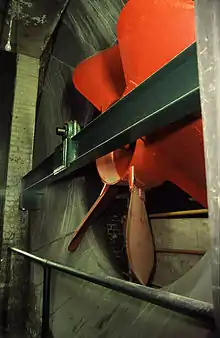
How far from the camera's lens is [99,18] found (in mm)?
1675

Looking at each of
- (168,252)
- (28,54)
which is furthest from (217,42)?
(28,54)

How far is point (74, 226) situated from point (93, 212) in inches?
16.4

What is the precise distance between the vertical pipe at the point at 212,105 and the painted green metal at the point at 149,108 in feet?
0.37

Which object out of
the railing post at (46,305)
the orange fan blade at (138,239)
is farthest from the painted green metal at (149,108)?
the railing post at (46,305)

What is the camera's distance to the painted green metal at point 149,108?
741 mm

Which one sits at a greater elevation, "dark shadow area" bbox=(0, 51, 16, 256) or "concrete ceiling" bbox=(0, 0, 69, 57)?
"concrete ceiling" bbox=(0, 0, 69, 57)

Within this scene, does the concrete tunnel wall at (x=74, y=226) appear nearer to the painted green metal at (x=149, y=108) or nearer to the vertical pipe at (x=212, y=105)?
the vertical pipe at (x=212, y=105)

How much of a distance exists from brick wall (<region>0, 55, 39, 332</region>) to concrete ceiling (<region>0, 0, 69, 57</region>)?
0.93ft

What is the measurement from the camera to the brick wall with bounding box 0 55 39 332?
2748 mm

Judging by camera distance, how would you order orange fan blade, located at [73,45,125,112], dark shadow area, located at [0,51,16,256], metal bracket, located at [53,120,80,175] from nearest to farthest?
metal bracket, located at [53,120,80,175], orange fan blade, located at [73,45,125,112], dark shadow area, located at [0,51,16,256]

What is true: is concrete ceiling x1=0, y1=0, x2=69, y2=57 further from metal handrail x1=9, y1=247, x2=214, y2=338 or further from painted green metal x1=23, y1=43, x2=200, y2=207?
metal handrail x1=9, y1=247, x2=214, y2=338

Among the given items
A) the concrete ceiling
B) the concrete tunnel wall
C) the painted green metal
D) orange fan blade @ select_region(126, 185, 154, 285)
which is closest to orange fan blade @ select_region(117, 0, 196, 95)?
the painted green metal

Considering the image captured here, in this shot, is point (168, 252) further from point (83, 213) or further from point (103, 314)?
point (103, 314)

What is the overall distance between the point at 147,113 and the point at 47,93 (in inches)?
77.6
